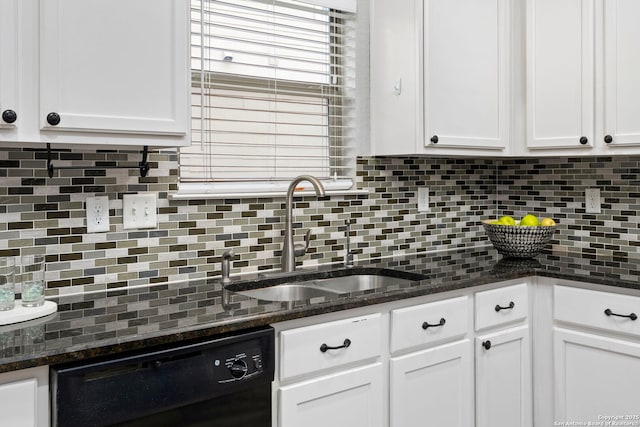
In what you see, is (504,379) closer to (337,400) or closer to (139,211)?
(337,400)

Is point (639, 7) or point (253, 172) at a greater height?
point (639, 7)

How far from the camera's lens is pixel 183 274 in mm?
2035

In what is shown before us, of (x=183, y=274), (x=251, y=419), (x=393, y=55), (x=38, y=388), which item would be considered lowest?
(x=251, y=419)

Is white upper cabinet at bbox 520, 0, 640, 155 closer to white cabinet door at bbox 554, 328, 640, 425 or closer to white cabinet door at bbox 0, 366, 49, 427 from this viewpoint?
white cabinet door at bbox 554, 328, 640, 425

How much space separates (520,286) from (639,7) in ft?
3.99

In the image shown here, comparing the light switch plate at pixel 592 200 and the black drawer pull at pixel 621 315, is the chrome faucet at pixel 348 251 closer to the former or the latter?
the black drawer pull at pixel 621 315

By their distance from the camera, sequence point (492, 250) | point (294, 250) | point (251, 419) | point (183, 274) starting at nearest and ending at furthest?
point (251, 419), point (183, 274), point (294, 250), point (492, 250)

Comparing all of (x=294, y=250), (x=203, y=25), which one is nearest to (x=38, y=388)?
(x=294, y=250)

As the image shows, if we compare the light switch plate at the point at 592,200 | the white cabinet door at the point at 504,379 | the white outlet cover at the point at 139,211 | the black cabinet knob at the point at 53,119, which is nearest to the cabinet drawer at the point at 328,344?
the white cabinet door at the point at 504,379

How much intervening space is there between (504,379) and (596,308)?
1.48ft

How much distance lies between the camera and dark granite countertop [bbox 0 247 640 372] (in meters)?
1.28

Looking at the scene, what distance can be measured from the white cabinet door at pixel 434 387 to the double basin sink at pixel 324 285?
28cm

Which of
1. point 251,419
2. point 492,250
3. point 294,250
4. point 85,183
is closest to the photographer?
point 251,419

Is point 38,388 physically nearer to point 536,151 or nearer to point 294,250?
point 294,250
